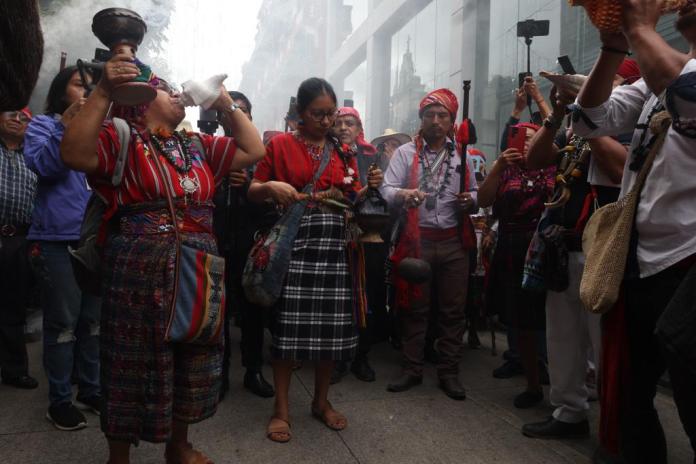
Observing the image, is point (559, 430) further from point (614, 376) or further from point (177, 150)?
point (177, 150)

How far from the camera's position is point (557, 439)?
3059mm

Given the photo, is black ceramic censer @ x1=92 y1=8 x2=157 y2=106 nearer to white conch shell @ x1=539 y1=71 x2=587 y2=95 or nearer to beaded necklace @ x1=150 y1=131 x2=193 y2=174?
beaded necklace @ x1=150 y1=131 x2=193 y2=174

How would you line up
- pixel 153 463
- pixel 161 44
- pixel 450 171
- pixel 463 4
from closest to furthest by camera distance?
1. pixel 153 463
2. pixel 450 171
3. pixel 463 4
4. pixel 161 44

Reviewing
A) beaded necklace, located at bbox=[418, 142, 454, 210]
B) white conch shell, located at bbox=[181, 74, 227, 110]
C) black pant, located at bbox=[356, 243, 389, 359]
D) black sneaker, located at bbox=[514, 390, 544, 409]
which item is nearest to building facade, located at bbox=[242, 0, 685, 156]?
beaded necklace, located at bbox=[418, 142, 454, 210]

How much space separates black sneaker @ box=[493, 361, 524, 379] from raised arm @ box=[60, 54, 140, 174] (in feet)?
11.6

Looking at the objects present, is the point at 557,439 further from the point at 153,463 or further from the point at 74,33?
the point at 74,33

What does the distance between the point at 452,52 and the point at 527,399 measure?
34.0 ft

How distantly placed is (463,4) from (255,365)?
Answer: 34.8ft

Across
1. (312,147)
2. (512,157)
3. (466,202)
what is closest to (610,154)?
(512,157)

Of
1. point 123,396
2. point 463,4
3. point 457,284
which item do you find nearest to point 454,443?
point 457,284

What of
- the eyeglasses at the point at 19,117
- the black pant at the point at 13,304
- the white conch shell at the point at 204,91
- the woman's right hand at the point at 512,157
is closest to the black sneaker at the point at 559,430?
the woman's right hand at the point at 512,157

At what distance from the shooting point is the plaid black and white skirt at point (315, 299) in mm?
3035

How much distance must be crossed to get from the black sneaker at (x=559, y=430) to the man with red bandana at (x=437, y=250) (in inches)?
32.1

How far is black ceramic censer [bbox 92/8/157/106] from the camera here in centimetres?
207
